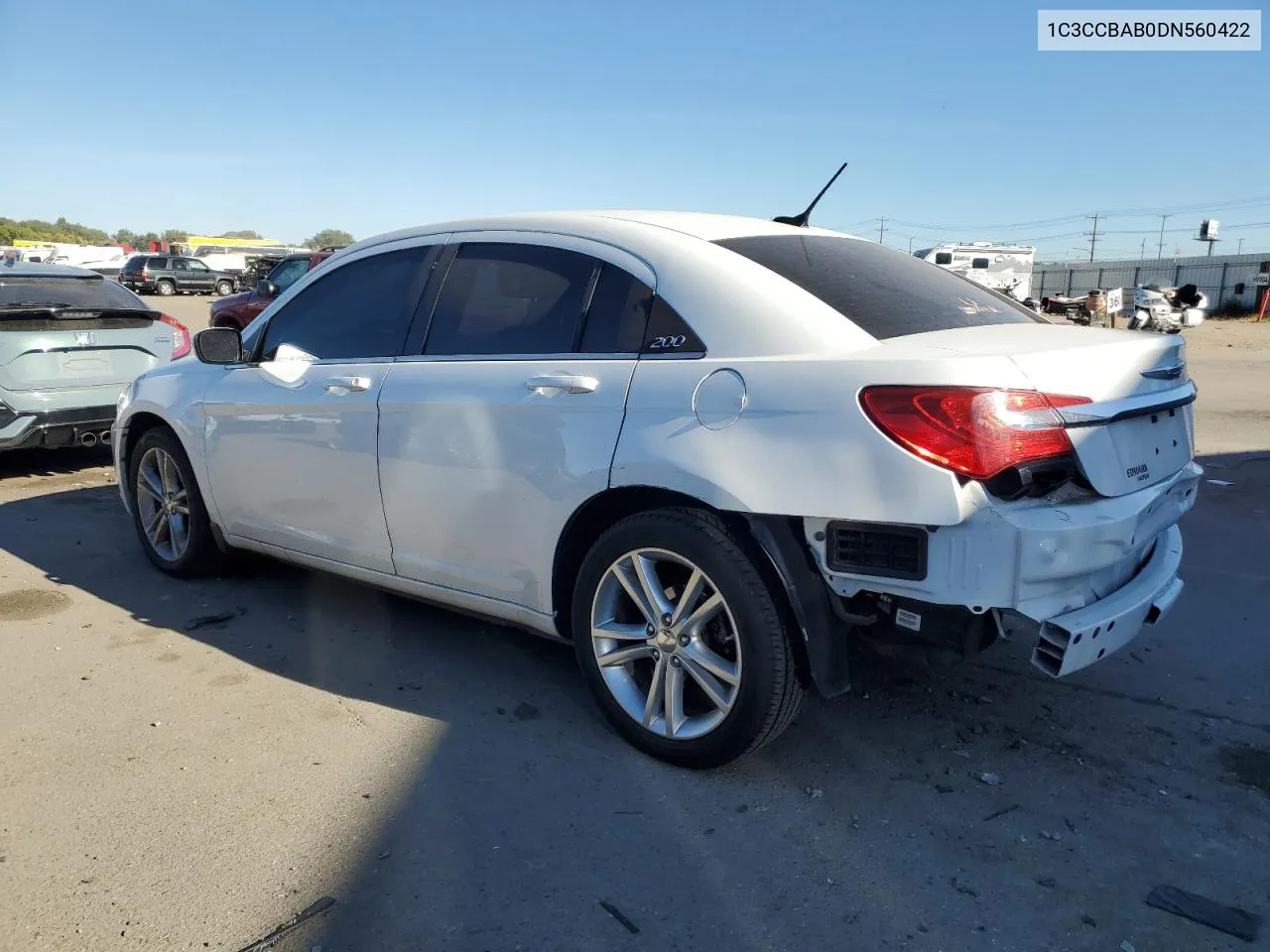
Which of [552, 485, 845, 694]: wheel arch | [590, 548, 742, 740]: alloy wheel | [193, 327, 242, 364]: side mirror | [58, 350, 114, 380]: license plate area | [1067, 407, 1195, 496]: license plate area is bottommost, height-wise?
[590, 548, 742, 740]: alloy wheel

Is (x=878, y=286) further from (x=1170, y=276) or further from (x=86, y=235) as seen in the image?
(x=86, y=235)

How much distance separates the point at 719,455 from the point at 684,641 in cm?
61

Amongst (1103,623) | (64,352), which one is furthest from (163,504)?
(1103,623)

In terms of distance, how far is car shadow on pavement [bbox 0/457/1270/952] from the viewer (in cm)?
249

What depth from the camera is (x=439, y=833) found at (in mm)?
2873

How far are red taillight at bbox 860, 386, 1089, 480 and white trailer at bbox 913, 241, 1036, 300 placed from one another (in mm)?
30756

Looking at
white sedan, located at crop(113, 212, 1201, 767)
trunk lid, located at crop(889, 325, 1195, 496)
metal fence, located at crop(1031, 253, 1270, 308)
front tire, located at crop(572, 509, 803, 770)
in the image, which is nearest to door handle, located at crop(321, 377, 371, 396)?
white sedan, located at crop(113, 212, 1201, 767)

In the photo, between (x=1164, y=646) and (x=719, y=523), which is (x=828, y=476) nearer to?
(x=719, y=523)

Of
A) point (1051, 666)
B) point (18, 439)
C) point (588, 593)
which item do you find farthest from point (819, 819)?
point (18, 439)

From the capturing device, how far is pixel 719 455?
2.93 m

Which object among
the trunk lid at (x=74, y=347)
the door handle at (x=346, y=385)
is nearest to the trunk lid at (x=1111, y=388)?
the door handle at (x=346, y=385)

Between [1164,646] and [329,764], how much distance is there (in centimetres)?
334

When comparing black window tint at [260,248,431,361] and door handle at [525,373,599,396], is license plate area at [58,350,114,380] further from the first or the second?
door handle at [525,373,599,396]

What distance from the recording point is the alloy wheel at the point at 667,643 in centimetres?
308
